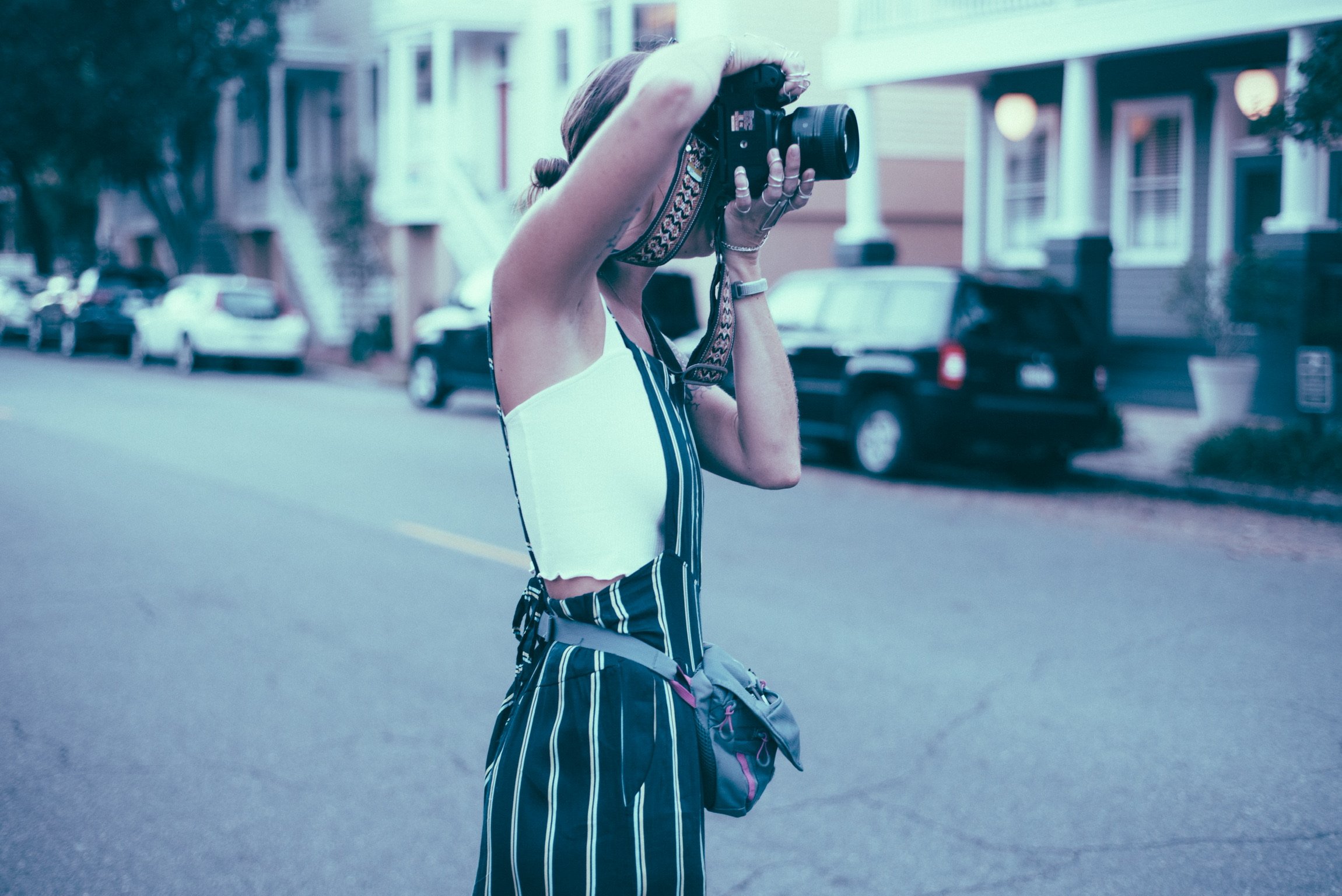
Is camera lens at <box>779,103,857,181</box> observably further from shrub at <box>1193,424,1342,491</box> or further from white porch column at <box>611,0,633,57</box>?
white porch column at <box>611,0,633,57</box>

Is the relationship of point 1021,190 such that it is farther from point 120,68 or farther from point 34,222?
point 34,222

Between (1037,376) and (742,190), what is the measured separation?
1008 cm

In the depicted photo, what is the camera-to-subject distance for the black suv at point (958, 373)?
11422mm

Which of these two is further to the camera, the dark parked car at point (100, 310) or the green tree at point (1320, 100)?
the dark parked car at point (100, 310)

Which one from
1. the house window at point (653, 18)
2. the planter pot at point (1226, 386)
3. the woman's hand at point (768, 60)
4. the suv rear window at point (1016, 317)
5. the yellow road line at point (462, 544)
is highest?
the house window at point (653, 18)

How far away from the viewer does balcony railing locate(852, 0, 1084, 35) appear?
16609mm

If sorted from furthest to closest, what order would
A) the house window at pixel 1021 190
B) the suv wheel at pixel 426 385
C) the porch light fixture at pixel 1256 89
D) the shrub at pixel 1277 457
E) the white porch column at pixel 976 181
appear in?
the white porch column at pixel 976 181, the house window at pixel 1021 190, the suv wheel at pixel 426 385, the porch light fixture at pixel 1256 89, the shrub at pixel 1277 457

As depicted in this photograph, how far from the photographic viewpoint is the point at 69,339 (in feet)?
89.9

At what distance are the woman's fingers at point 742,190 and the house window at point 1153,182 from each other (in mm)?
17058

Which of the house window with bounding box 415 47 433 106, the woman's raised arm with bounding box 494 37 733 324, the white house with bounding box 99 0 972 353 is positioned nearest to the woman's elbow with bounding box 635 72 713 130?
the woman's raised arm with bounding box 494 37 733 324

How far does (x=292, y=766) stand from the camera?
481 centimetres

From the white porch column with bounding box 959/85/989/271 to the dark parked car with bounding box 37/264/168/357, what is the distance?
15486 millimetres

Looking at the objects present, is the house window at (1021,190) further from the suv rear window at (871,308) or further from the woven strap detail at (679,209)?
the woven strap detail at (679,209)

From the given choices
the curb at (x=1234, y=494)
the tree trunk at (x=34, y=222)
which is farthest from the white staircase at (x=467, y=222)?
the curb at (x=1234, y=494)
